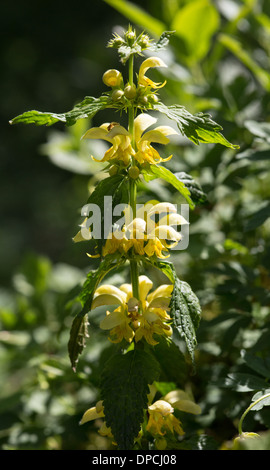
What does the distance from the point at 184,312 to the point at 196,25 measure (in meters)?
0.79

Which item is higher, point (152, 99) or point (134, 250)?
point (152, 99)

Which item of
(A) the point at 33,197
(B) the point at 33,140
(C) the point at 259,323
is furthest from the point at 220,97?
(B) the point at 33,140

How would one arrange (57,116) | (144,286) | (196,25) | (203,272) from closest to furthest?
1. (57,116)
2. (144,286)
3. (203,272)
4. (196,25)

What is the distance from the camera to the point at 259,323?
0.88 metres

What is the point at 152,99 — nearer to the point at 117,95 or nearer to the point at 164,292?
the point at 117,95

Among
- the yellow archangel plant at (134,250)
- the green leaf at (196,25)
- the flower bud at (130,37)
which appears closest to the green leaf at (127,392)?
the yellow archangel plant at (134,250)

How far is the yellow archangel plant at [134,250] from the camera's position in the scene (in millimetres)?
585

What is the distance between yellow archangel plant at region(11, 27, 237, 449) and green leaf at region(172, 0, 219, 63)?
54cm

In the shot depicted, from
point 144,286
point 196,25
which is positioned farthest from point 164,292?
point 196,25

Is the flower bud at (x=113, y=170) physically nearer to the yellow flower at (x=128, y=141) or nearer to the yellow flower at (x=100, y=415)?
the yellow flower at (x=128, y=141)

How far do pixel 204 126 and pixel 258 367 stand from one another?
1.05ft

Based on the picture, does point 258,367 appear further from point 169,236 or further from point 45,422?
point 45,422

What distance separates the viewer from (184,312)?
0.59m

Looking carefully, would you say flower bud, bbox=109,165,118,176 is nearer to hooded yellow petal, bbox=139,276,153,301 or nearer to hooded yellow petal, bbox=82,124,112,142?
hooded yellow petal, bbox=82,124,112,142
